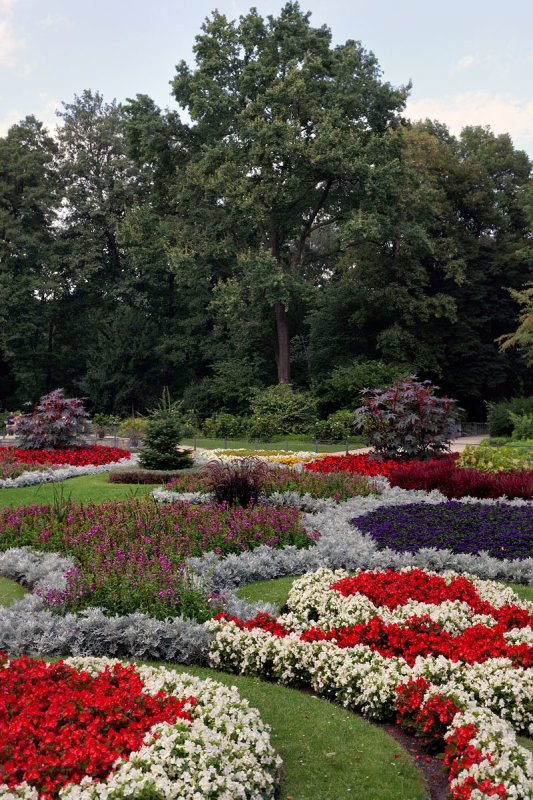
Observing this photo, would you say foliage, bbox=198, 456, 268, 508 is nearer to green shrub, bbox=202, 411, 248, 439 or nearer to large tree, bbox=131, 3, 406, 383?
green shrub, bbox=202, 411, 248, 439

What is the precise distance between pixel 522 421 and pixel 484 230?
1649 cm

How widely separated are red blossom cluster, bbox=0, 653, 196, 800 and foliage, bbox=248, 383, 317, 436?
21143mm

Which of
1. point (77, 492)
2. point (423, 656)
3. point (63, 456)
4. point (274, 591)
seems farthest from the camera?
point (63, 456)

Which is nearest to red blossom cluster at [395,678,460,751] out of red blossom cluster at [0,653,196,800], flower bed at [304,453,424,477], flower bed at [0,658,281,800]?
flower bed at [0,658,281,800]

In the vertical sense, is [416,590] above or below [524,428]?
below

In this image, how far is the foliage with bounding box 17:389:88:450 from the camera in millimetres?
16438

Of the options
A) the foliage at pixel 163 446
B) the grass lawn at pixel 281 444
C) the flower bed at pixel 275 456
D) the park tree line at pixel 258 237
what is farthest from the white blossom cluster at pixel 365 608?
the park tree line at pixel 258 237

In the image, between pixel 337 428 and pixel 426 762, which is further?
pixel 337 428

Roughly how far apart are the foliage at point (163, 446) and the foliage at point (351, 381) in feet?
47.2

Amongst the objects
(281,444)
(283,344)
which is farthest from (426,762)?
(283,344)

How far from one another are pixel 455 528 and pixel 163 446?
277 inches

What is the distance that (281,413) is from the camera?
2569cm

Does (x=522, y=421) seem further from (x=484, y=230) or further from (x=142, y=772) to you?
(x=142, y=772)

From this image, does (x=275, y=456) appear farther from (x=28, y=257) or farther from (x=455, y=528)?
(x=28, y=257)
